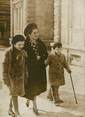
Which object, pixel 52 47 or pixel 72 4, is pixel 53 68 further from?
pixel 72 4

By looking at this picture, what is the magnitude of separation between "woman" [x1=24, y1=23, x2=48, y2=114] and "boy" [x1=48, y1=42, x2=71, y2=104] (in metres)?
0.04

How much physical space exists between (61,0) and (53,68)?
38 centimetres

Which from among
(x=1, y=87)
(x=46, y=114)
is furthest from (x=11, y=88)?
(x=46, y=114)

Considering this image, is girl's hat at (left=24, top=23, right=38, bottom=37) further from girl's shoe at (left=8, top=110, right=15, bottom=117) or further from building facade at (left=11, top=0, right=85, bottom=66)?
girl's shoe at (left=8, top=110, right=15, bottom=117)

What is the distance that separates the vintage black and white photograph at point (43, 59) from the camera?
1.81 meters

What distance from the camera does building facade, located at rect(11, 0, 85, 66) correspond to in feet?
5.91

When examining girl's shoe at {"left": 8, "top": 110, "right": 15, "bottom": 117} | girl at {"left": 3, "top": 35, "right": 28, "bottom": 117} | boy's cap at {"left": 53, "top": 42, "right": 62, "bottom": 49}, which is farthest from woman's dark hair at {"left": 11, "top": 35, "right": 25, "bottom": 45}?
girl's shoe at {"left": 8, "top": 110, "right": 15, "bottom": 117}

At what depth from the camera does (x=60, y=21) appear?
181cm

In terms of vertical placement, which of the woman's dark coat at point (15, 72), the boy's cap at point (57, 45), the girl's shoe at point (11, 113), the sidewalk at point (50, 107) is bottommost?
the girl's shoe at point (11, 113)

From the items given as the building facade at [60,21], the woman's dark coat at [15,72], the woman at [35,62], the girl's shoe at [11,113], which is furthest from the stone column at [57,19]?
the girl's shoe at [11,113]

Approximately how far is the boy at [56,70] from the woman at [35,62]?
0.14ft

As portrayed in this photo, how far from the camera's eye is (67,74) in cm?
188

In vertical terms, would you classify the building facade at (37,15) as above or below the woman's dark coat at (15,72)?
above

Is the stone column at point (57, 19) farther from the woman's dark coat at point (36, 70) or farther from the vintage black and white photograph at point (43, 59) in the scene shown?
the woman's dark coat at point (36, 70)
